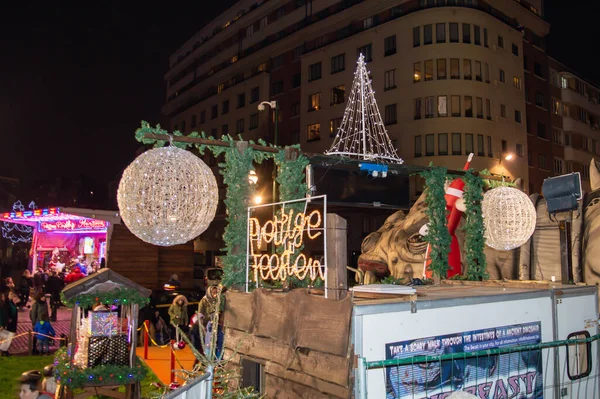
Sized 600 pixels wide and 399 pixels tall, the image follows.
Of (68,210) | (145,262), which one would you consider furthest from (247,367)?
(68,210)

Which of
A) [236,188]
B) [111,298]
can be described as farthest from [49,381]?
[236,188]

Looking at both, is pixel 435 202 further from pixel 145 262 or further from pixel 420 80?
pixel 420 80

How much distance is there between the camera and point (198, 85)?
56844mm

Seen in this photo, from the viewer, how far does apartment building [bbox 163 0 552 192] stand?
34281 millimetres

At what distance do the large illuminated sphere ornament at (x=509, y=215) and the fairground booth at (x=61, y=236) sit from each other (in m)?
19.9

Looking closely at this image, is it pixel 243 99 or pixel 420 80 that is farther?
pixel 243 99

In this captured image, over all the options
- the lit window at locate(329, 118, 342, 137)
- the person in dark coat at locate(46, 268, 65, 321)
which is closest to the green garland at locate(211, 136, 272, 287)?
the person in dark coat at locate(46, 268, 65, 321)

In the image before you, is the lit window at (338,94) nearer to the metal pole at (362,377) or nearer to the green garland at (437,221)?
the green garland at (437,221)

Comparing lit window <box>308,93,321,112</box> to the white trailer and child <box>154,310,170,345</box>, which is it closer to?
child <box>154,310,170,345</box>

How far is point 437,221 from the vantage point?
11352 millimetres

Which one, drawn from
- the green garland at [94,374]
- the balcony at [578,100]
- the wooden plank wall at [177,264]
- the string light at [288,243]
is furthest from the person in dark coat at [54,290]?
the balcony at [578,100]

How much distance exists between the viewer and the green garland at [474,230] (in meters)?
11.4

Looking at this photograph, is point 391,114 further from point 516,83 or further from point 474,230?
point 474,230

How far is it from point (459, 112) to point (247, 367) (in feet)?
101
